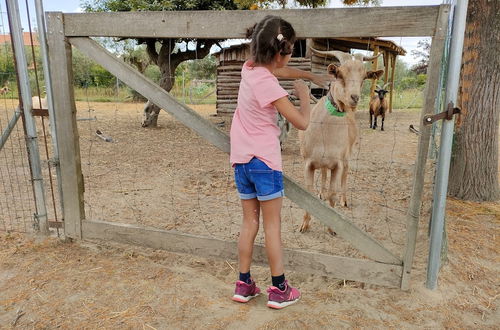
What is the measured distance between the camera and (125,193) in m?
5.58

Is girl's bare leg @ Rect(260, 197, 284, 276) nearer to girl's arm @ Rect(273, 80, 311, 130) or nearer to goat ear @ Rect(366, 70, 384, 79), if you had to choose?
girl's arm @ Rect(273, 80, 311, 130)

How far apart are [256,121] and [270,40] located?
0.51m

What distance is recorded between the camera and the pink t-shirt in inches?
92.8

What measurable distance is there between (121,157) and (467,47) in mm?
6520

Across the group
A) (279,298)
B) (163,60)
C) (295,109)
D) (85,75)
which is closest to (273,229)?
(279,298)

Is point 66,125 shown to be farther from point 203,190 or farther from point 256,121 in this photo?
point 203,190

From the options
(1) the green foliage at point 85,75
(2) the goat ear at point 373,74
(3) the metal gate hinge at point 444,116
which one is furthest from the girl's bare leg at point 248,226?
(1) the green foliage at point 85,75

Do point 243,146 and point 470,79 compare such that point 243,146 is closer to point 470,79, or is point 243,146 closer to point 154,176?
point 470,79

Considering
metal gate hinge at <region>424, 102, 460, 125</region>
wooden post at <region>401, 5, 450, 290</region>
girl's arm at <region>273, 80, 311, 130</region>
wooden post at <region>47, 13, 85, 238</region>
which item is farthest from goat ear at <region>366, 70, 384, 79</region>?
wooden post at <region>47, 13, 85, 238</region>

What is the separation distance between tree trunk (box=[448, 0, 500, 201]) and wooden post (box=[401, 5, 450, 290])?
9.02ft

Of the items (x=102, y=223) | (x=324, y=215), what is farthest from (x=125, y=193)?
(x=324, y=215)

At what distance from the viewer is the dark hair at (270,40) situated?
228 centimetres

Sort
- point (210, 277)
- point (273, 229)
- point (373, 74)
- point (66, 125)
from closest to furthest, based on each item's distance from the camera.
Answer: point (273, 229)
point (210, 277)
point (66, 125)
point (373, 74)

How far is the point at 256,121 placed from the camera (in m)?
2.47
